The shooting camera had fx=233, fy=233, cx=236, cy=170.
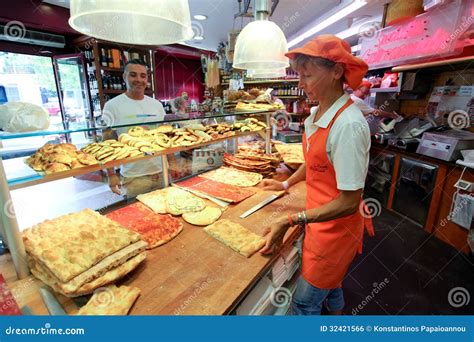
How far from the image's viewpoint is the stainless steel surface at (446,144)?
294 centimetres

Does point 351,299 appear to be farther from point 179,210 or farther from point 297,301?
point 179,210

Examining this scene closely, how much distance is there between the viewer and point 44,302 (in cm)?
90

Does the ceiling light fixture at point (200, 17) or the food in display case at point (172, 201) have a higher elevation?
the ceiling light fixture at point (200, 17)

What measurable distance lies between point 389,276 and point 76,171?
3135mm

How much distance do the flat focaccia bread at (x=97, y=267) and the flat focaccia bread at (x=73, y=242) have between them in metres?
0.02

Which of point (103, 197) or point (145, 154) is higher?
point (145, 154)

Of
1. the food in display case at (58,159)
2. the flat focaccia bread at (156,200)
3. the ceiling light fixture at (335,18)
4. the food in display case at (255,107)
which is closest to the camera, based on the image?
the food in display case at (58,159)

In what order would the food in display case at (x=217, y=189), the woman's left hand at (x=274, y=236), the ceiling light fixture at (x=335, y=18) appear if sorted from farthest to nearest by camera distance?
the ceiling light fixture at (x=335, y=18) < the food in display case at (x=217, y=189) < the woman's left hand at (x=274, y=236)

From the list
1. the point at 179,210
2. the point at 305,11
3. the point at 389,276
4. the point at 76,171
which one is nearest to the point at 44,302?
the point at 76,171

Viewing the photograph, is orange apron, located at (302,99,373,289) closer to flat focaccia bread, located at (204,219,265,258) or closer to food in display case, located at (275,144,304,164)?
flat focaccia bread, located at (204,219,265,258)

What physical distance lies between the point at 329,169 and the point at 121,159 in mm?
1164

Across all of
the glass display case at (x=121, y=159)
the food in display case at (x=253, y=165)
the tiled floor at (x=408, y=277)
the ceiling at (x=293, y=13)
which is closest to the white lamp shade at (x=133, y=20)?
the glass display case at (x=121, y=159)

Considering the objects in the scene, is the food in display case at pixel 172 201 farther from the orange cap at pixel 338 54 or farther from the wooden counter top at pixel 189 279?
the orange cap at pixel 338 54

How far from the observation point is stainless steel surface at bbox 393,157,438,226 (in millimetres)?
3332
